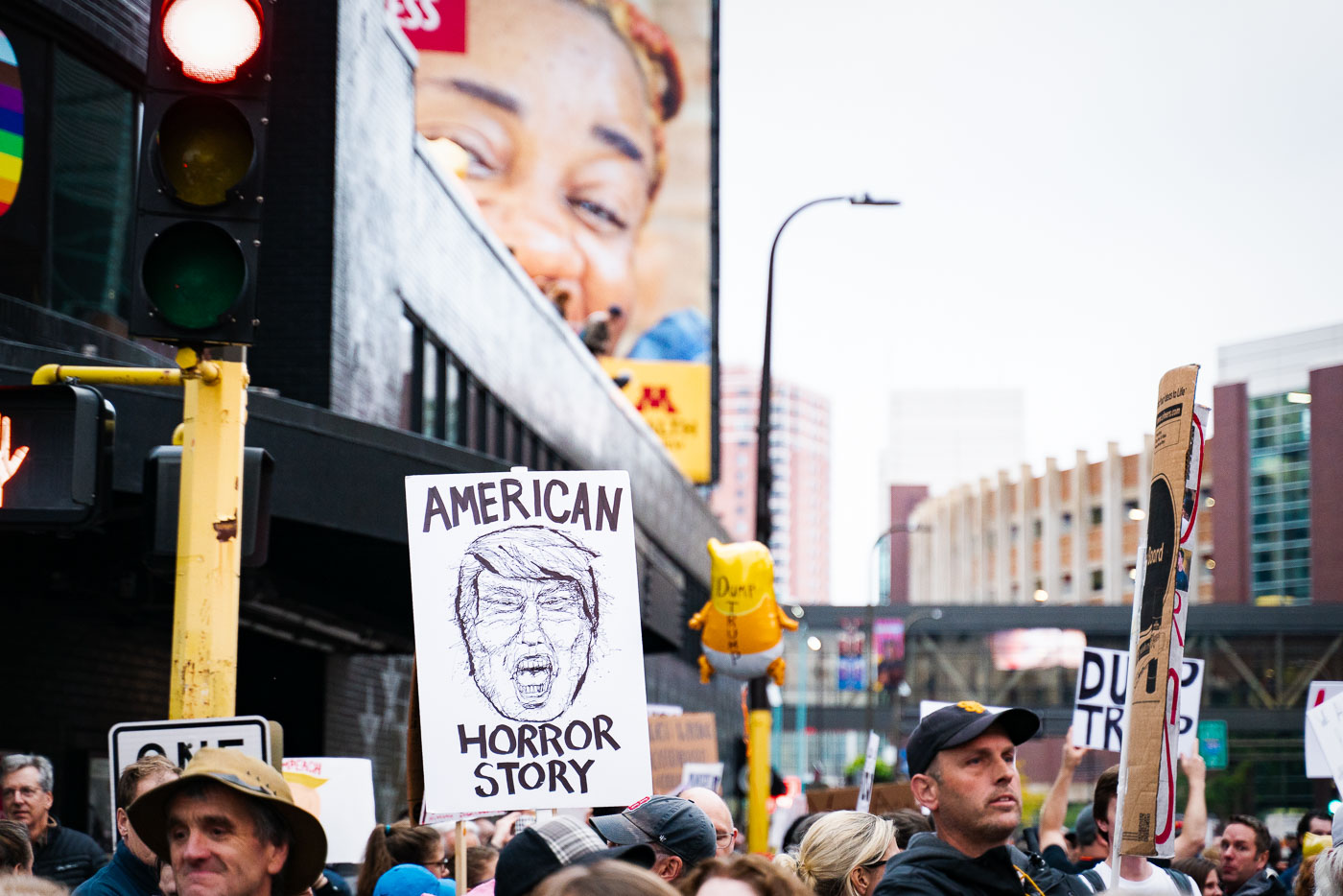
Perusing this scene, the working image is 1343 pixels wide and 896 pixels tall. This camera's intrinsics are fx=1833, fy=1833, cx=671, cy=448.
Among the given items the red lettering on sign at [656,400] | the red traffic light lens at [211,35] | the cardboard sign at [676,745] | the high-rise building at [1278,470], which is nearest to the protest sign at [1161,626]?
the red traffic light lens at [211,35]

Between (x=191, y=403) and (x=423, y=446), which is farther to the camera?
(x=423, y=446)

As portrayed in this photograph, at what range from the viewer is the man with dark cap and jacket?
476 centimetres

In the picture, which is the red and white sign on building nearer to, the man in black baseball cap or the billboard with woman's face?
the billboard with woman's face

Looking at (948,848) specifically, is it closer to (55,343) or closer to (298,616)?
(55,343)

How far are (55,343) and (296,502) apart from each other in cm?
255

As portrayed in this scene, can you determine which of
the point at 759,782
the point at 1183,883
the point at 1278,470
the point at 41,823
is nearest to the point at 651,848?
the point at 1183,883

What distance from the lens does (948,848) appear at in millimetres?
4793

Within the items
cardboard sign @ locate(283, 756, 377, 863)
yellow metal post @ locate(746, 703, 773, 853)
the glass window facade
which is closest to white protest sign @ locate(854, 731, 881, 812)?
yellow metal post @ locate(746, 703, 773, 853)

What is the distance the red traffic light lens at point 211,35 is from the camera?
567 cm

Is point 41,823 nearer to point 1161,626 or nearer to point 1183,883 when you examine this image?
point 1183,883

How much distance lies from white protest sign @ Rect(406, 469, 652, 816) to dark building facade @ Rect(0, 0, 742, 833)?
101cm

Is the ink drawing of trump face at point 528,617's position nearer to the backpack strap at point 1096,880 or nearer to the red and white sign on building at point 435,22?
the backpack strap at point 1096,880

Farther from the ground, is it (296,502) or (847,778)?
(296,502)

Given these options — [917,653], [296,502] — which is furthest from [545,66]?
[917,653]
